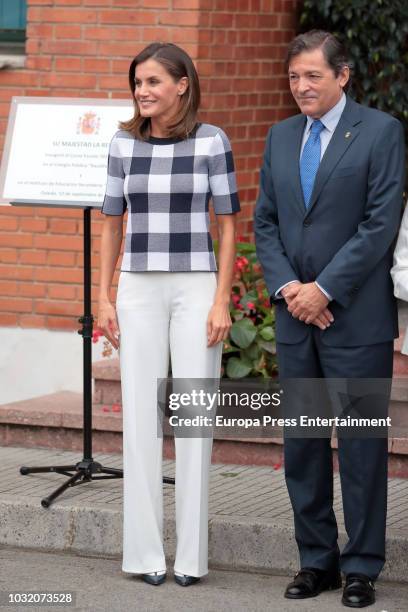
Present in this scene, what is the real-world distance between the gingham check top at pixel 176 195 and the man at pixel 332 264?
197 millimetres

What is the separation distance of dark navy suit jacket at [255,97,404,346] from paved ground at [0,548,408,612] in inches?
41.7

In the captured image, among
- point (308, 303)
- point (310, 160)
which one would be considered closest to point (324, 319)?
point (308, 303)

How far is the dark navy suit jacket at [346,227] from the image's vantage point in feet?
17.4

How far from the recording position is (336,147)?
538 centimetres

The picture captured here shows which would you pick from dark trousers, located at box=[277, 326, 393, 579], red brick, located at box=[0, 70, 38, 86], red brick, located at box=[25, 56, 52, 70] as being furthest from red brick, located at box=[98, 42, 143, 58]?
dark trousers, located at box=[277, 326, 393, 579]

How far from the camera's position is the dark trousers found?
5430 millimetres

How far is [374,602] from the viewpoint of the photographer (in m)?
5.58

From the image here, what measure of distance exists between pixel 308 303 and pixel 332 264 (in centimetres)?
17

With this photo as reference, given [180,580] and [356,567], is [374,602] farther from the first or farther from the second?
[180,580]

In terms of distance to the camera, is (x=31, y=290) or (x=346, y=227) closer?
(x=346, y=227)

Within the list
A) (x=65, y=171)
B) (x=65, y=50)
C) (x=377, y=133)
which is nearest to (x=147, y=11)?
(x=65, y=50)

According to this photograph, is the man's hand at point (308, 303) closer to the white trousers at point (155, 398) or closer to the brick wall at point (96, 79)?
the white trousers at point (155, 398)

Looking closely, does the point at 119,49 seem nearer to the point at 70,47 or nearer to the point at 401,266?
the point at 70,47

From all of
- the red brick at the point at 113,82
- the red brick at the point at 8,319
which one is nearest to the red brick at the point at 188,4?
the red brick at the point at 113,82
